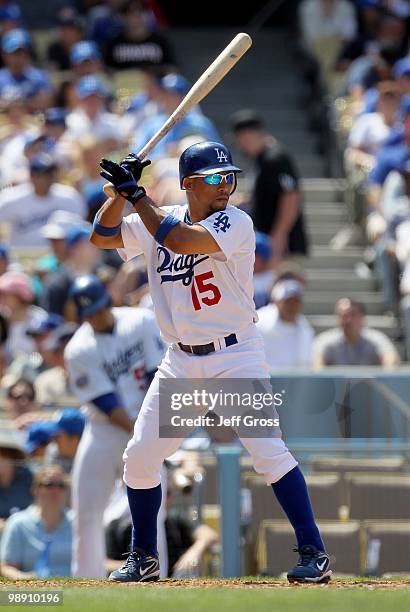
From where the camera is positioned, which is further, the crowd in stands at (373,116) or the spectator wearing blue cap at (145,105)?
the spectator wearing blue cap at (145,105)

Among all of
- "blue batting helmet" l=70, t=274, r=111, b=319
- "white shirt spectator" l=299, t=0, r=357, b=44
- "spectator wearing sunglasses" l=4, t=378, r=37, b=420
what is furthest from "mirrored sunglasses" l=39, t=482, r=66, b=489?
"white shirt spectator" l=299, t=0, r=357, b=44

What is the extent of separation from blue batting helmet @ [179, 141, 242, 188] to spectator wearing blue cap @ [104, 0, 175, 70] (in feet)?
29.4

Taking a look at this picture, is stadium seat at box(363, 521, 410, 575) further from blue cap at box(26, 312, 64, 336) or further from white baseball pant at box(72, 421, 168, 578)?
blue cap at box(26, 312, 64, 336)

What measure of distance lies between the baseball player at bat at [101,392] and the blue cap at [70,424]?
333 mm

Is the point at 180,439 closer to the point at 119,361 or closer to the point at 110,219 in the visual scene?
the point at 110,219

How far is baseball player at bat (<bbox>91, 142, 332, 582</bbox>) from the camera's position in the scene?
606cm

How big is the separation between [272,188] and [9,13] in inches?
209

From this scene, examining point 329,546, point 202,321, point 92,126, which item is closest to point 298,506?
point 202,321

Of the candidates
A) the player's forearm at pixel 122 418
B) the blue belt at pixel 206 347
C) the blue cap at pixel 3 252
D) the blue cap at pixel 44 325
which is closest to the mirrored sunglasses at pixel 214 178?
the blue belt at pixel 206 347

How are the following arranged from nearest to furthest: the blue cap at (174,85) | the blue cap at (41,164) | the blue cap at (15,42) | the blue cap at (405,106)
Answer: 1. the blue cap at (405,106)
2. the blue cap at (41,164)
3. the blue cap at (174,85)
4. the blue cap at (15,42)

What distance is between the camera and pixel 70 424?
8.85 m

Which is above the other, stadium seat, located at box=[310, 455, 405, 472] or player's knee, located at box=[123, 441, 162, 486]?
stadium seat, located at box=[310, 455, 405, 472]

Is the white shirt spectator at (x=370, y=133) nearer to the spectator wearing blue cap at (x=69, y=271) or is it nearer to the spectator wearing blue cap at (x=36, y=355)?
the spectator wearing blue cap at (x=69, y=271)

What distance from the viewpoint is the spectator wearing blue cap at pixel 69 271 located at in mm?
10898
